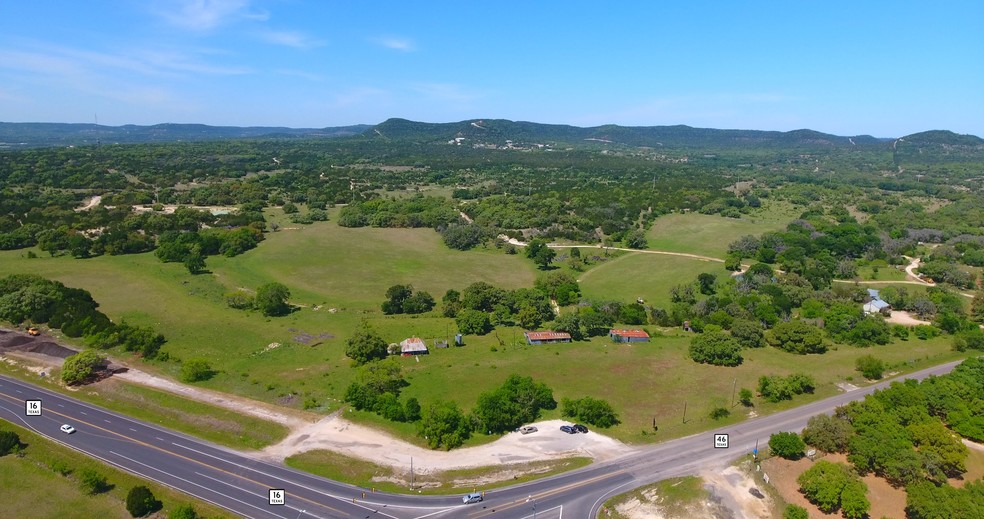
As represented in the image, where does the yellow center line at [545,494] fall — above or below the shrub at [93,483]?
below

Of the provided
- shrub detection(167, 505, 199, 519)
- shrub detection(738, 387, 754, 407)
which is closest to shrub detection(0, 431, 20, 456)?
shrub detection(167, 505, 199, 519)

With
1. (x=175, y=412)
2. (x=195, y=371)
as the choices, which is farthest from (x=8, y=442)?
(x=195, y=371)

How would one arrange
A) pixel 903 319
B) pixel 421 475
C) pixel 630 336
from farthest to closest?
1. pixel 903 319
2. pixel 630 336
3. pixel 421 475

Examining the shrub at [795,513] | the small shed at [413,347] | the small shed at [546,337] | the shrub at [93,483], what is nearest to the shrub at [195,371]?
the shrub at [93,483]

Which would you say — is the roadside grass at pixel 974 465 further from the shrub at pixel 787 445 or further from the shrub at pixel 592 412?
the shrub at pixel 592 412

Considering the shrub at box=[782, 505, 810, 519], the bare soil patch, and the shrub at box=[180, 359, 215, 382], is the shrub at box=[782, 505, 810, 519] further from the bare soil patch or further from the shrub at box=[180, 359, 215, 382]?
the shrub at box=[180, 359, 215, 382]

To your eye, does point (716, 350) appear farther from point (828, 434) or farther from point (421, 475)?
point (421, 475)
